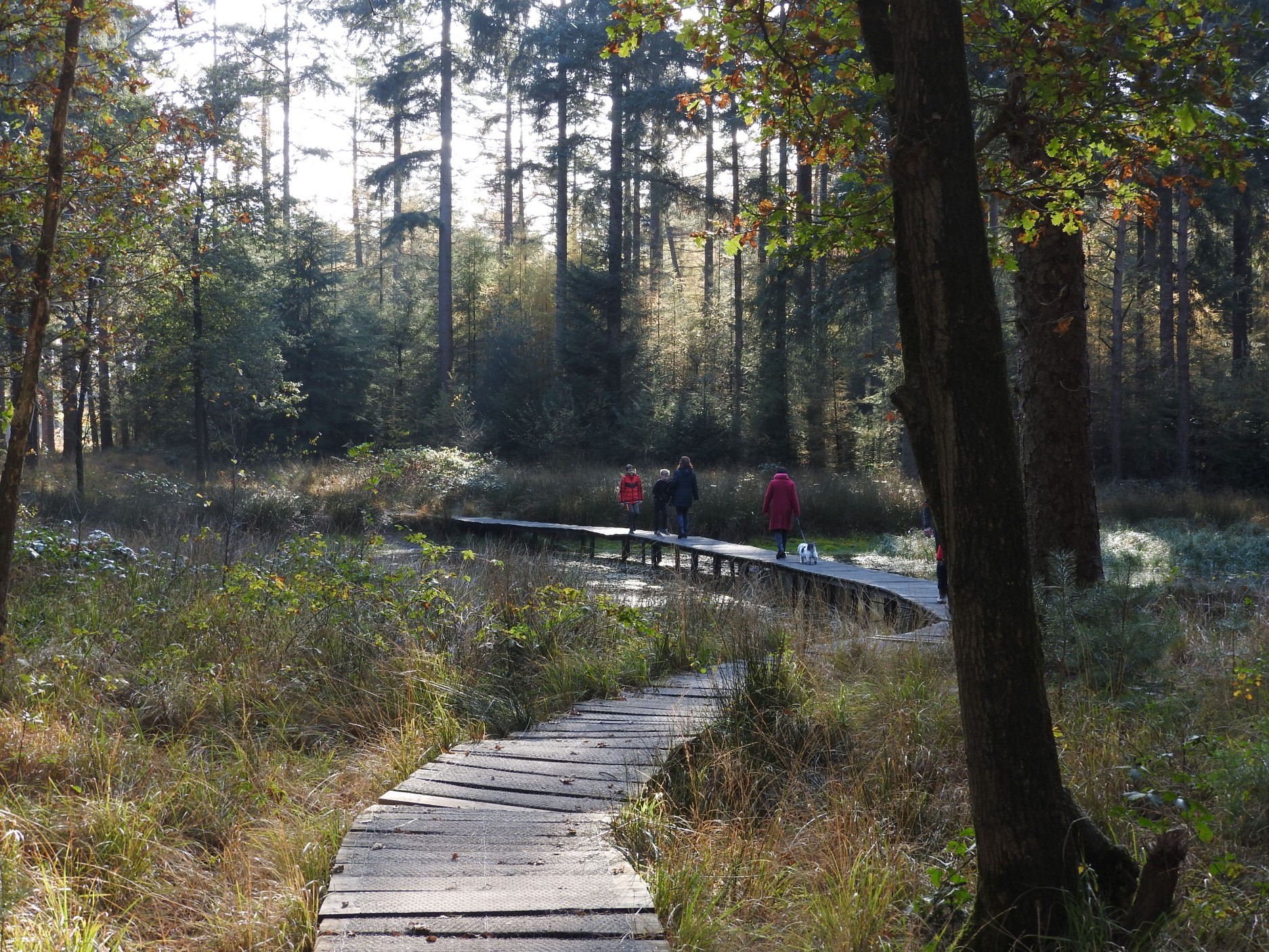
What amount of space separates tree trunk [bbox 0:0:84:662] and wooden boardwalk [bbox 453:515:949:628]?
21.3ft

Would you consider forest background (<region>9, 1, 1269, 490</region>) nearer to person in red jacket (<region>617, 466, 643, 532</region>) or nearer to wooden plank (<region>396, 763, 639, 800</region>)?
person in red jacket (<region>617, 466, 643, 532</region>)

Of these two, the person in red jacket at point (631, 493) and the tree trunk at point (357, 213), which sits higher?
the tree trunk at point (357, 213)

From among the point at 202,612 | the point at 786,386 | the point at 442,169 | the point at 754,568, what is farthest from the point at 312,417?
the point at 202,612

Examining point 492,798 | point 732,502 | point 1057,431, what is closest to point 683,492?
point 732,502

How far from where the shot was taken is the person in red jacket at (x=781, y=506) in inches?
548

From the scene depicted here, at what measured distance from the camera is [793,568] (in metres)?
12.3

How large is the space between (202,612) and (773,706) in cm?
441

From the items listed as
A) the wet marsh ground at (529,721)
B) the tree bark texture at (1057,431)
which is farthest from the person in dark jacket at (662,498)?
the tree bark texture at (1057,431)

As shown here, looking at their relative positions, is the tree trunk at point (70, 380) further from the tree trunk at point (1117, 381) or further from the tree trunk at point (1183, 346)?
the tree trunk at point (1183, 346)

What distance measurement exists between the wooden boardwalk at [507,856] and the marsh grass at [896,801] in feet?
0.65

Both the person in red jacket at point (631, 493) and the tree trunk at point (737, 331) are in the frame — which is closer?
the person in red jacket at point (631, 493)

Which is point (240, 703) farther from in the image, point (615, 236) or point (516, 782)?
point (615, 236)

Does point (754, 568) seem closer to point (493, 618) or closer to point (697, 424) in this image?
point (493, 618)

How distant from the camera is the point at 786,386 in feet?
90.4
